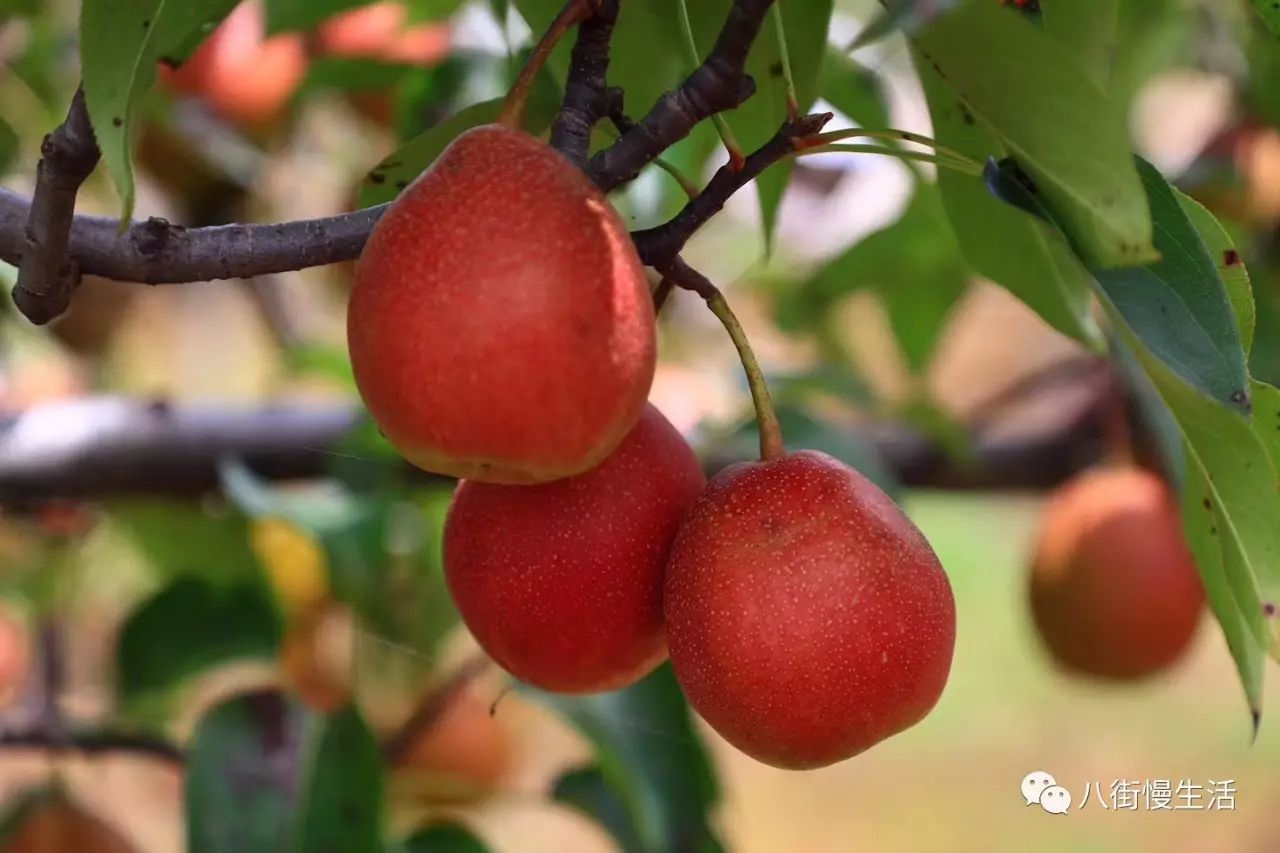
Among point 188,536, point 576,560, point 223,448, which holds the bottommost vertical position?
point 188,536

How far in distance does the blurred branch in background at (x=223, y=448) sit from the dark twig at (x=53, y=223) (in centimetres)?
45

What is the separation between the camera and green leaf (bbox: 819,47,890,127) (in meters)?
0.77

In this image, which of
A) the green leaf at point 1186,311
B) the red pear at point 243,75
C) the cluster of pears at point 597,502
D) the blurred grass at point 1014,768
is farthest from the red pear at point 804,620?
the blurred grass at point 1014,768

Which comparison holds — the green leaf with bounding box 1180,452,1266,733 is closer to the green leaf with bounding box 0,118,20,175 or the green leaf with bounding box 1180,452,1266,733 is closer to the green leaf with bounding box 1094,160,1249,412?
the green leaf with bounding box 1094,160,1249,412

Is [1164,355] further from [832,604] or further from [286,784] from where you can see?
[286,784]

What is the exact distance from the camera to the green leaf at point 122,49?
39cm

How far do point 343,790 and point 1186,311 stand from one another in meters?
0.54

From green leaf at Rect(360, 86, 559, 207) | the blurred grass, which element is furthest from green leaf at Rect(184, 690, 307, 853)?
the blurred grass

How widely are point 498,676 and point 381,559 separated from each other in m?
0.17

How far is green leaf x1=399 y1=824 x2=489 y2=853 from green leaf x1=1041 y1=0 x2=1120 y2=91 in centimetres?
59

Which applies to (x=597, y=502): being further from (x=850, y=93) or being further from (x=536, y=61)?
(x=850, y=93)

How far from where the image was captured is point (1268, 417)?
0.49 metres

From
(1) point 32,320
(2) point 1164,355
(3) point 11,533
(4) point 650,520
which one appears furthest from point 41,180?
(3) point 11,533

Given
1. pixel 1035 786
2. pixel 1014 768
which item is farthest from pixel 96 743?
pixel 1014 768
